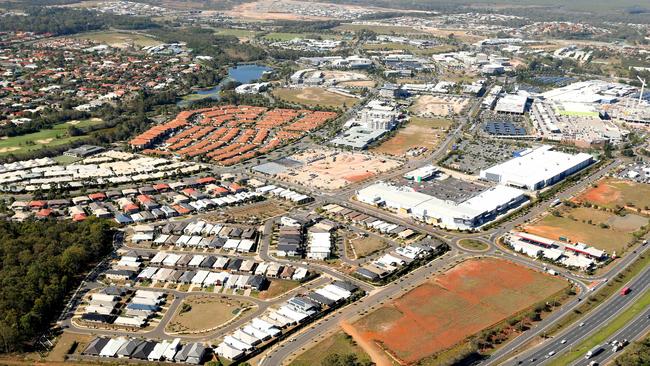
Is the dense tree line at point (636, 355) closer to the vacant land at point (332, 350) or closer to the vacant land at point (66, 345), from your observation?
the vacant land at point (332, 350)

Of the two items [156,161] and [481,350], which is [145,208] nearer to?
[156,161]

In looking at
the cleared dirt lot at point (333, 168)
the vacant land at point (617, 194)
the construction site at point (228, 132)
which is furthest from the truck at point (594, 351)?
the construction site at point (228, 132)

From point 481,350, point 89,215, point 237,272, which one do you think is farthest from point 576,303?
point 89,215

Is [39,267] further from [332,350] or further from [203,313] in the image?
[332,350]

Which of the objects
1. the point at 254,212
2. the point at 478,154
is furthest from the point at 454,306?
the point at 478,154

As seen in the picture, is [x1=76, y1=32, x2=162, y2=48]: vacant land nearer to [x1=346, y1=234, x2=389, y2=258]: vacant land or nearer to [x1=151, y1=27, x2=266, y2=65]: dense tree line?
[x1=151, y1=27, x2=266, y2=65]: dense tree line
